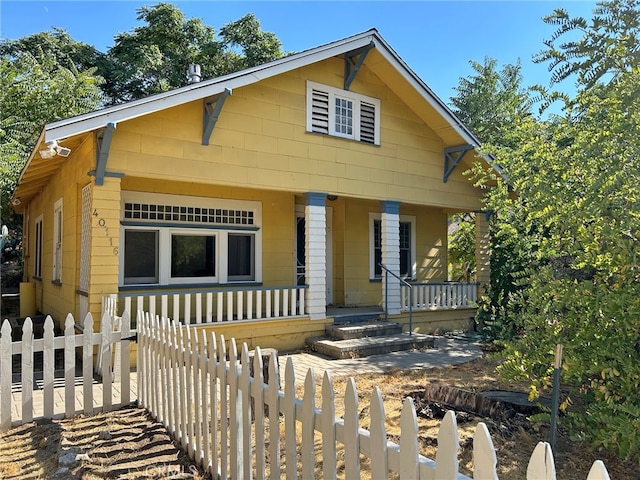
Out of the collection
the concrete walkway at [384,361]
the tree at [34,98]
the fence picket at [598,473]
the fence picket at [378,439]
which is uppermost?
the tree at [34,98]

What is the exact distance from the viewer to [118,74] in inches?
997

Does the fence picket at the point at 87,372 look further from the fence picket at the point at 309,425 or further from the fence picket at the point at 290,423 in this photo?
the fence picket at the point at 309,425

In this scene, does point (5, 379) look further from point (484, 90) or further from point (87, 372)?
point (484, 90)

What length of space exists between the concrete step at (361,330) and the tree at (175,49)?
20035 millimetres

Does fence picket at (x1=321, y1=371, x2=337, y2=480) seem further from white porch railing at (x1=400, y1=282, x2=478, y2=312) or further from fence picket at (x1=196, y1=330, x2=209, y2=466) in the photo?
white porch railing at (x1=400, y1=282, x2=478, y2=312)

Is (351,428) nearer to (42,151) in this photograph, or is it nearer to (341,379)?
(341,379)

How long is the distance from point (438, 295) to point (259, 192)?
539 centimetres

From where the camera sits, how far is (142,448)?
4.11 metres

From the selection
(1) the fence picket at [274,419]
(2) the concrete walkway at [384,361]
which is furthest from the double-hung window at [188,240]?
(1) the fence picket at [274,419]

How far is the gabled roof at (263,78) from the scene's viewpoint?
691cm

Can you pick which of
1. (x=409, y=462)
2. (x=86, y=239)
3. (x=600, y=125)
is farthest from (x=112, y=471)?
(x=86, y=239)

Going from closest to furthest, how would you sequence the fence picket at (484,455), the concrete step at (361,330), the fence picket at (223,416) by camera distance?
the fence picket at (484,455), the fence picket at (223,416), the concrete step at (361,330)

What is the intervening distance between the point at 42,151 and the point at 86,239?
1.76m

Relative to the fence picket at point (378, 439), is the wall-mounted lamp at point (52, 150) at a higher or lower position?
higher
